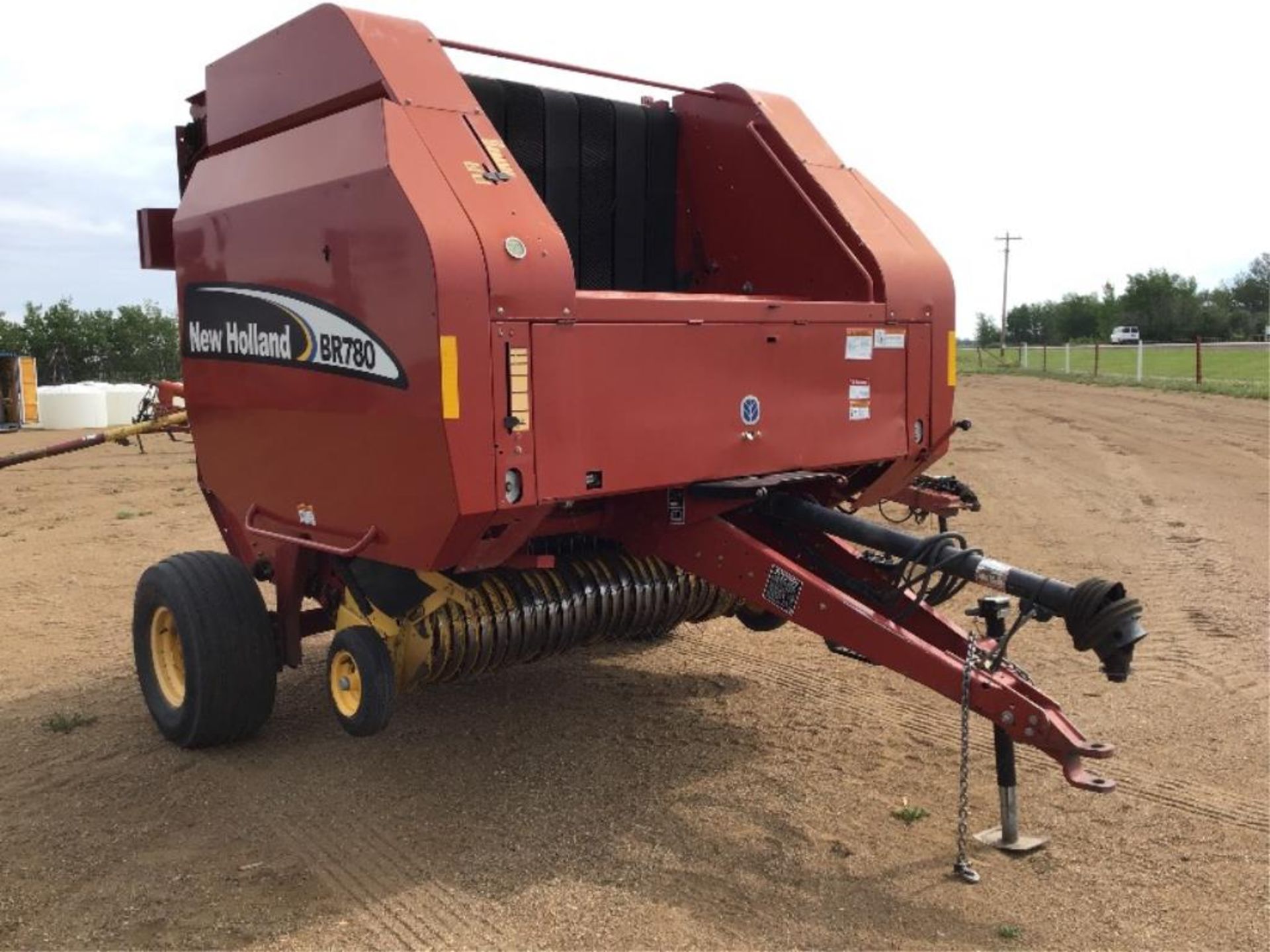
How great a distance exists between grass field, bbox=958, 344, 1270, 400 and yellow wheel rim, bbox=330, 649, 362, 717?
665 inches

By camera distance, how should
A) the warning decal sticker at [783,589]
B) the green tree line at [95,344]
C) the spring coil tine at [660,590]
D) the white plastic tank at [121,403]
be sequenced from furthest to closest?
the green tree line at [95,344] < the white plastic tank at [121,403] < the spring coil tine at [660,590] < the warning decal sticker at [783,589]

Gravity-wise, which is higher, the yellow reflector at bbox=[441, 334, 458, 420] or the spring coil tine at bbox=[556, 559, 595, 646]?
the yellow reflector at bbox=[441, 334, 458, 420]

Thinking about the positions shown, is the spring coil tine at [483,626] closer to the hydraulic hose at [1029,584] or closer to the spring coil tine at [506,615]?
the spring coil tine at [506,615]

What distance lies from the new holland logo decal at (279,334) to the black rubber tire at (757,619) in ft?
7.02

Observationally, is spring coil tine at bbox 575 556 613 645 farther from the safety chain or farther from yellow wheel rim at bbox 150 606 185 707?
yellow wheel rim at bbox 150 606 185 707

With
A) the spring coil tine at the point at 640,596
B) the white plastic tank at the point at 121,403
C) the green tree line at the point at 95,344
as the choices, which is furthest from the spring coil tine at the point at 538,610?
the green tree line at the point at 95,344

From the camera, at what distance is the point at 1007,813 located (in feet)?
11.3

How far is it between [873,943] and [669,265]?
3.08 meters

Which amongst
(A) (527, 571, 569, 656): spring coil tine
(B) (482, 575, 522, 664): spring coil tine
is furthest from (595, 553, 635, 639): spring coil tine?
(B) (482, 575, 522, 664): spring coil tine

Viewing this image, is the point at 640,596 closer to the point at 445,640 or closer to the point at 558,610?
the point at 558,610

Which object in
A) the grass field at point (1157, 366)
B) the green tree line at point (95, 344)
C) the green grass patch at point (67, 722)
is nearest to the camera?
the green grass patch at point (67, 722)

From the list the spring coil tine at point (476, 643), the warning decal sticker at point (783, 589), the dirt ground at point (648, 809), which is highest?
the warning decal sticker at point (783, 589)

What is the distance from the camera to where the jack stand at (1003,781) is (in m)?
3.29

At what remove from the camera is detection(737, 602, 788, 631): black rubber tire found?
4.91m
